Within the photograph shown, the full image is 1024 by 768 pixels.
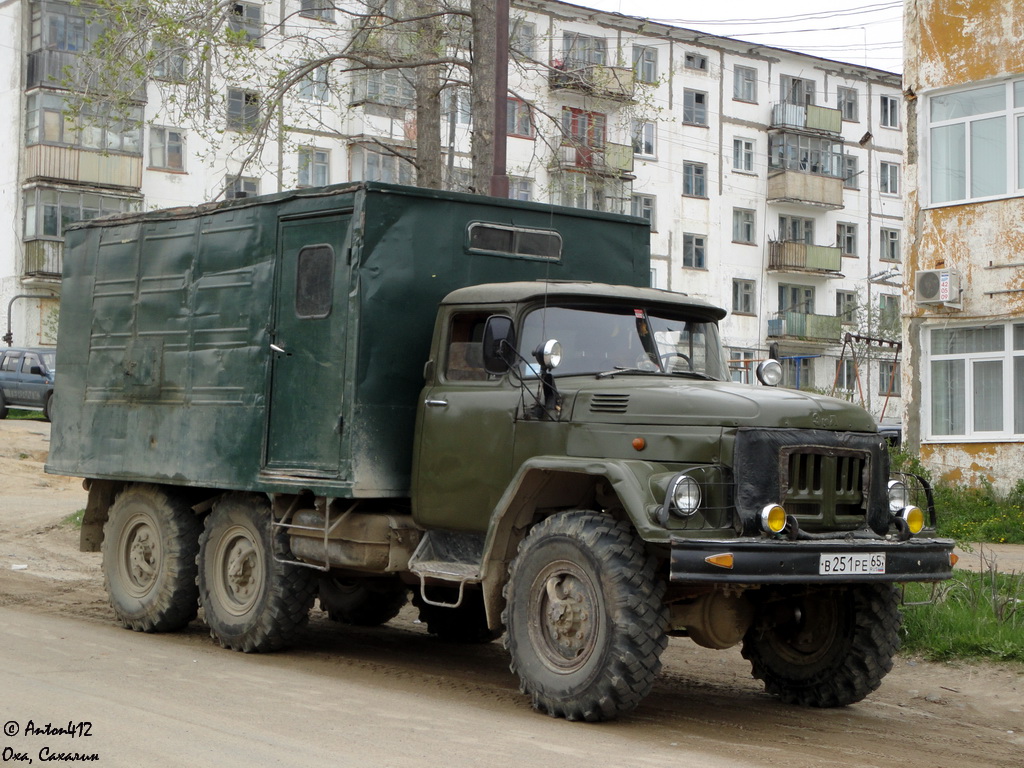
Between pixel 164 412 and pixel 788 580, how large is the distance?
6.10m

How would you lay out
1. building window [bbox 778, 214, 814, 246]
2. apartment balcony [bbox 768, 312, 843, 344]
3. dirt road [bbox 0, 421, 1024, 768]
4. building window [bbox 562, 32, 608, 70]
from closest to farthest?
1. dirt road [bbox 0, 421, 1024, 768]
2. building window [bbox 562, 32, 608, 70]
3. apartment balcony [bbox 768, 312, 843, 344]
4. building window [bbox 778, 214, 814, 246]

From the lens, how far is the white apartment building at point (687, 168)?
42938 millimetres

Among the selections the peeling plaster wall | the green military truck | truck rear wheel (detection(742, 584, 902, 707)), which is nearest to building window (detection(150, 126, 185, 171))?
the peeling plaster wall

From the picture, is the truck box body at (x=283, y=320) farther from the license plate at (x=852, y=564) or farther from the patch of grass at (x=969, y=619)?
the patch of grass at (x=969, y=619)

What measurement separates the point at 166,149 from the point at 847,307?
2892 centimetres

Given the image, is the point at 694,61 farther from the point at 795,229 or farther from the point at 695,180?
the point at 795,229

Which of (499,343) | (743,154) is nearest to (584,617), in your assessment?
(499,343)

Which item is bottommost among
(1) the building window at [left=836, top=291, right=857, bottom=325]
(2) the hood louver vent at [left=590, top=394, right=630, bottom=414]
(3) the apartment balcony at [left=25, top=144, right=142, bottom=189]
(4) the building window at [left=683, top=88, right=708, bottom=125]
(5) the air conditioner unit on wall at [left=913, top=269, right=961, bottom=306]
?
(2) the hood louver vent at [left=590, top=394, right=630, bottom=414]

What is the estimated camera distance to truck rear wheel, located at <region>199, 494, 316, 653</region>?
10.6 meters

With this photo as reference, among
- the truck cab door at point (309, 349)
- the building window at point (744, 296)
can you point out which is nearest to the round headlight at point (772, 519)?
the truck cab door at point (309, 349)

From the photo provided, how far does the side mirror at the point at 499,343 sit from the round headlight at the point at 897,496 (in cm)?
252

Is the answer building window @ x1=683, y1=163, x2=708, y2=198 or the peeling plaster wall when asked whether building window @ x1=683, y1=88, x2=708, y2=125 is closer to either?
building window @ x1=683, y1=163, x2=708, y2=198

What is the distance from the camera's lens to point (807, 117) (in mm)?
57125

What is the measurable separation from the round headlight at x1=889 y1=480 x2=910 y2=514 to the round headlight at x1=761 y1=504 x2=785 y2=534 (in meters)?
1.13
